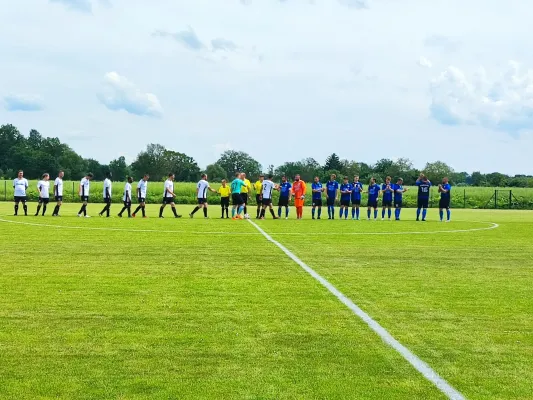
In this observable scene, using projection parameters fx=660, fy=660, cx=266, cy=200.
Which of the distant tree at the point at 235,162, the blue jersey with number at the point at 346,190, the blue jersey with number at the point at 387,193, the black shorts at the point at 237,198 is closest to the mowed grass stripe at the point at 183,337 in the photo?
the black shorts at the point at 237,198

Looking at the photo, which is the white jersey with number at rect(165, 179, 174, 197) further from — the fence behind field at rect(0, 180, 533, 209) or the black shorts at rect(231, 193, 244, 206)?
the fence behind field at rect(0, 180, 533, 209)

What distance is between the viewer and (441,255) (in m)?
15.2

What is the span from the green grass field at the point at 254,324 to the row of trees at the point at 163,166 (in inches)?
4338

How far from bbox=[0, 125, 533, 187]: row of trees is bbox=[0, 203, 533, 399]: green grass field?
361 feet

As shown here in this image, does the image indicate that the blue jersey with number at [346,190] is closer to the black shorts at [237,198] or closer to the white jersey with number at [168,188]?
the black shorts at [237,198]

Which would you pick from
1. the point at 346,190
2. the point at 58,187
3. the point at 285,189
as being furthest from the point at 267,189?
the point at 58,187

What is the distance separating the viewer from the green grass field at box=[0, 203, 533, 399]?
208 inches

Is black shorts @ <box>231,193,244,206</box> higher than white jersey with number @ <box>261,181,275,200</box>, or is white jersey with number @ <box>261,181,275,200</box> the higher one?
white jersey with number @ <box>261,181,275,200</box>

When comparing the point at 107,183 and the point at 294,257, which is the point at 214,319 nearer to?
the point at 294,257

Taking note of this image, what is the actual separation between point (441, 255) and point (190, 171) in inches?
5323

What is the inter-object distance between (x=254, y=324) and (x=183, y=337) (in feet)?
3.16

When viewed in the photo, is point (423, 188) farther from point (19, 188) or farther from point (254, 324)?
point (254, 324)

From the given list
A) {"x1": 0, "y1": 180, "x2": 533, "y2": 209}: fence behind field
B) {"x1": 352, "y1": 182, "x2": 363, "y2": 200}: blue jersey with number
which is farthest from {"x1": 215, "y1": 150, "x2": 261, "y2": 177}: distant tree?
{"x1": 352, "y1": 182, "x2": 363, "y2": 200}: blue jersey with number

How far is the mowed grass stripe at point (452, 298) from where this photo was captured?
581cm
